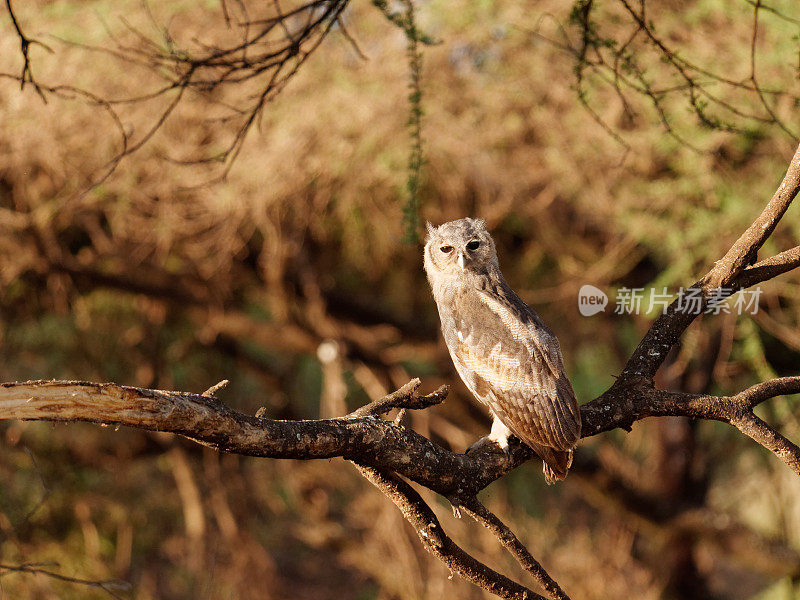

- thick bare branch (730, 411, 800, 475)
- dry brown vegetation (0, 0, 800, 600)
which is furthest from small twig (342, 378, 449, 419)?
dry brown vegetation (0, 0, 800, 600)

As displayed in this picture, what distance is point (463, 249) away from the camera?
3.55 meters

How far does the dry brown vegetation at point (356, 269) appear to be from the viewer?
Answer: 5594mm

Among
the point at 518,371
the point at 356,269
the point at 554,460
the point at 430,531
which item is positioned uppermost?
the point at 356,269

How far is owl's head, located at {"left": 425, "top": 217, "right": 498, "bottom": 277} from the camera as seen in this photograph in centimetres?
358

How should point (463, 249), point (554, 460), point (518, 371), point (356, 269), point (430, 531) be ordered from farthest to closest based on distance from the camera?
point (356, 269) → point (463, 249) → point (518, 371) → point (554, 460) → point (430, 531)

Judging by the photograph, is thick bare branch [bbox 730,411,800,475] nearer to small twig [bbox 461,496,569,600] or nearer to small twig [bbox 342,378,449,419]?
small twig [bbox 461,496,569,600]

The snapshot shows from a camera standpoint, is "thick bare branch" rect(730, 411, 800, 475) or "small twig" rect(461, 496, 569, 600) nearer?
"small twig" rect(461, 496, 569, 600)

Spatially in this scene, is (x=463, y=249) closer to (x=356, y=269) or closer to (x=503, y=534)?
(x=503, y=534)

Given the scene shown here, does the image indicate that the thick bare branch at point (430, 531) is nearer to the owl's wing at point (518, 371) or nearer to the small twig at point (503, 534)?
the small twig at point (503, 534)

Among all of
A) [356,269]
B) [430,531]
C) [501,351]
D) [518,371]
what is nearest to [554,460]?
[518,371]

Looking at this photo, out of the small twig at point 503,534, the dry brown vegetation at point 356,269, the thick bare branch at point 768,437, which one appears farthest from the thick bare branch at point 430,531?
the dry brown vegetation at point 356,269

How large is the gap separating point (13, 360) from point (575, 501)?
7923 millimetres

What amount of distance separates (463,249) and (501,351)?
1.77 ft

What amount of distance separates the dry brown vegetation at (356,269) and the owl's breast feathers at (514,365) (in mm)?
1424
